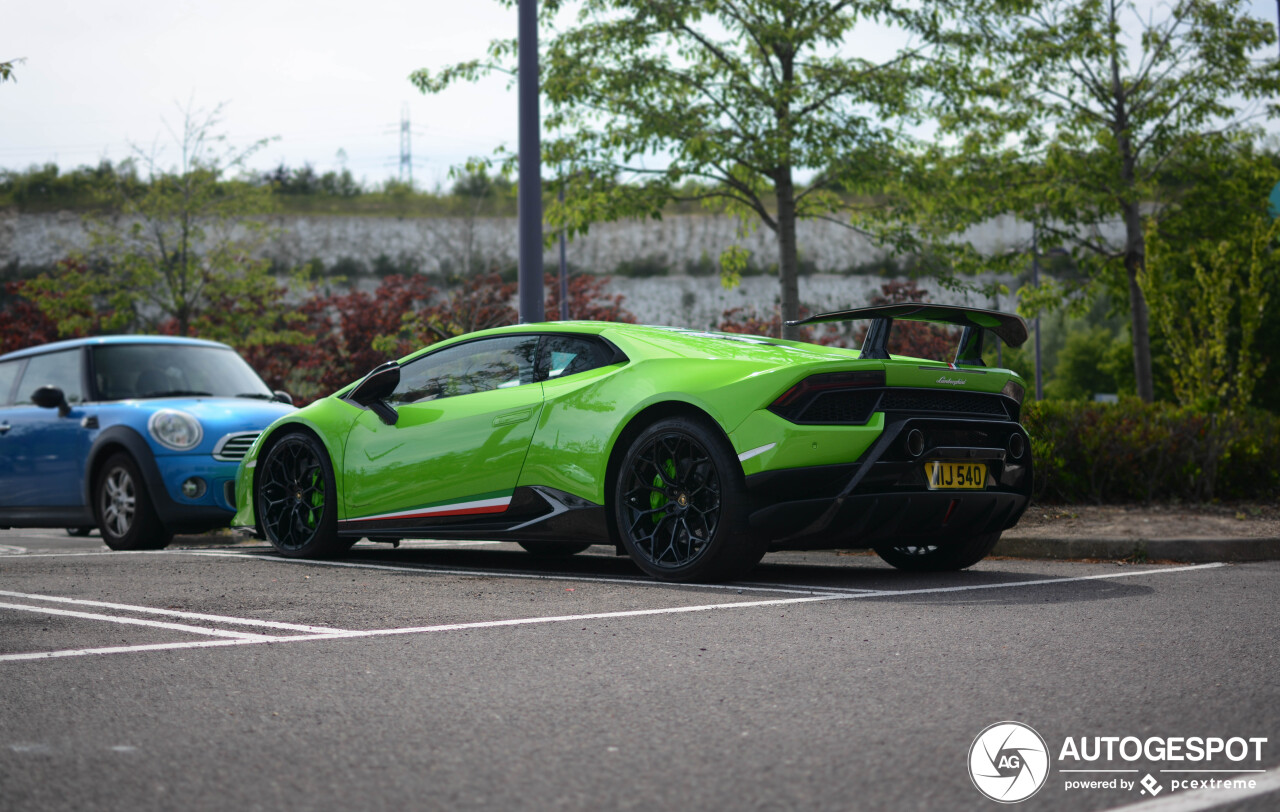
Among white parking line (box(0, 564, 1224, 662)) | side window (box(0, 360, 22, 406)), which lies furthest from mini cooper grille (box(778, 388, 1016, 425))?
side window (box(0, 360, 22, 406))

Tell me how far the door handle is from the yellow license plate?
2122 mm

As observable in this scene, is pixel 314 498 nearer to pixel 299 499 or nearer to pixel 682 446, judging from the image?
pixel 299 499

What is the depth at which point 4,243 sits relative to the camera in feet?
186

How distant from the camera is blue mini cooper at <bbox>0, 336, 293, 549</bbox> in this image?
8.93 m

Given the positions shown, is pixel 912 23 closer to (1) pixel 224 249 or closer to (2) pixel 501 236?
(1) pixel 224 249

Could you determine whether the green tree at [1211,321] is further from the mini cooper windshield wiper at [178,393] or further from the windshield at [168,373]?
the mini cooper windshield wiper at [178,393]

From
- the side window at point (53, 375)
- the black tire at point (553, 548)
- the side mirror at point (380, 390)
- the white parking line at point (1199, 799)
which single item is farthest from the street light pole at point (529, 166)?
the white parking line at point (1199, 799)

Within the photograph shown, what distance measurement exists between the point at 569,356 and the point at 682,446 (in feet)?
3.46

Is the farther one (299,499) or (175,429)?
(175,429)

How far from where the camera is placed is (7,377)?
10.3 metres

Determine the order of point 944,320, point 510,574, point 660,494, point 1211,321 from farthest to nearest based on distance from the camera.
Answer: point 1211,321 → point 510,574 → point 944,320 → point 660,494

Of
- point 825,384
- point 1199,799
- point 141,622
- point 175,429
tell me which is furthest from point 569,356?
point 1199,799

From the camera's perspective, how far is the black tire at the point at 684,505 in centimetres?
591

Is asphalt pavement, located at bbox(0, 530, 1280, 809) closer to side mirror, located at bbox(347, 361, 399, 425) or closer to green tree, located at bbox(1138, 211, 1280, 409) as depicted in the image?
side mirror, located at bbox(347, 361, 399, 425)
